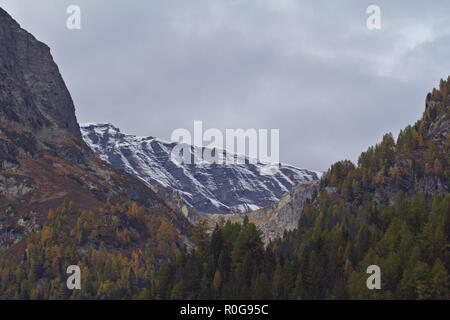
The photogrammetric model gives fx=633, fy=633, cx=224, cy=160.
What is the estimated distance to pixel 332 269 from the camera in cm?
16700

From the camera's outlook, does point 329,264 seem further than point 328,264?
No
